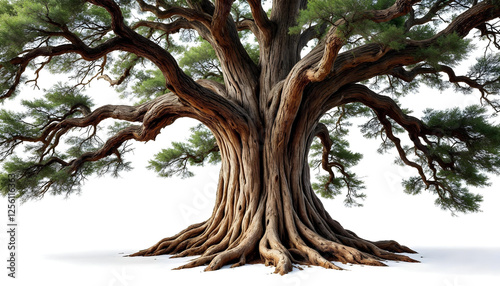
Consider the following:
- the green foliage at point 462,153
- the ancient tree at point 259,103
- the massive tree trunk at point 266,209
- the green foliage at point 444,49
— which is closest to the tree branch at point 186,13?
the ancient tree at point 259,103

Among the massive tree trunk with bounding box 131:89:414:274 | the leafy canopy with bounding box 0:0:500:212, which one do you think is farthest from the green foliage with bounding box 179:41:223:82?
the massive tree trunk with bounding box 131:89:414:274

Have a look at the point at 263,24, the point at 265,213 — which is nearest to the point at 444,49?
the point at 263,24

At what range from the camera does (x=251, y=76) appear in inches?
191

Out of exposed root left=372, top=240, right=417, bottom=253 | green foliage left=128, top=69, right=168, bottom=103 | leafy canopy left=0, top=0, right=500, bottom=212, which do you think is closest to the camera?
leafy canopy left=0, top=0, right=500, bottom=212

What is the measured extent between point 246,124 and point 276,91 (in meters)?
0.53

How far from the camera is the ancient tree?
11.2ft

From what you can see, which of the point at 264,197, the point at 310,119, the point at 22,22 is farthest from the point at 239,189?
the point at 22,22

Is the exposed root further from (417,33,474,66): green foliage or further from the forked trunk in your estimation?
(417,33,474,66): green foliage

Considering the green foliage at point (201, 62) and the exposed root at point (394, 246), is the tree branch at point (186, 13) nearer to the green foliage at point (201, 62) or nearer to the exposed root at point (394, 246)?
the green foliage at point (201, 62)

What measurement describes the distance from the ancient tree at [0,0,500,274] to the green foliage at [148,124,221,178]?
589 mm

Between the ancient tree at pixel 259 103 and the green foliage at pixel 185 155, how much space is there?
1.93 ft

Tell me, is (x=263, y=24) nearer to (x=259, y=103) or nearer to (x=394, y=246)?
(x=259, y=103)

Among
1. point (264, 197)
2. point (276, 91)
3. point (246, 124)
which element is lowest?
point (264, 197)

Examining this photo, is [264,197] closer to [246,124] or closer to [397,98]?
[246,124]
